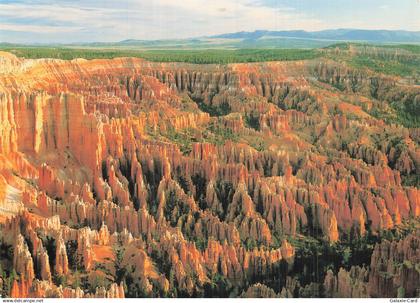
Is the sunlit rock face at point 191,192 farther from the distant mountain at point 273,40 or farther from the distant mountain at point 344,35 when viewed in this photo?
the distant mountain at point 344,35

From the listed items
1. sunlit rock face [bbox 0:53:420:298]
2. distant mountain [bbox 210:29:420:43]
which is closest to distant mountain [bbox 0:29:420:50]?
distant mountain [bbox 210:29:420:43]

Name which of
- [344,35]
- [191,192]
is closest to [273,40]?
[344,35]

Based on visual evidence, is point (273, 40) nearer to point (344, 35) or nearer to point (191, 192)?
point (344, 35)

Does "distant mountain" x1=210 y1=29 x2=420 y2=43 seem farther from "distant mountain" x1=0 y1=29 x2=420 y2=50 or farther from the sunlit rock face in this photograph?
the sunlit rock face

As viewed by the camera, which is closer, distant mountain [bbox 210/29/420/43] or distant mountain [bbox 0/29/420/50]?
distant mountain [bbox 0/29/420/50]

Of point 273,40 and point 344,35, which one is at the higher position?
point 344,35

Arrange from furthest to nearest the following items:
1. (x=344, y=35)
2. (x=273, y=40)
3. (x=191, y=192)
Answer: (x=273, y=40), (x=344, y=35), (x=191, y=192)

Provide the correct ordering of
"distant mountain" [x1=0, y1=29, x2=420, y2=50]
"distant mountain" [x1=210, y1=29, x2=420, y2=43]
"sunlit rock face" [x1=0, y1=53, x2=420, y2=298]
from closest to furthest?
"sunlit rock face" [x1=0, y1=53, x2=420, y2=298] → "distant mountain" [x1=0, y1=29, x2=420, y2=50] → "distant mountain" [x1=210, y1=29, x2=420, y2=43]
